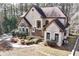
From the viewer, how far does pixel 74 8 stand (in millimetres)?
1416

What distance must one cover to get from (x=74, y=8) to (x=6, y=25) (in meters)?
0.50

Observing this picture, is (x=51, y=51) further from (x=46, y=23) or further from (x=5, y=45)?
(x=5, y=45)

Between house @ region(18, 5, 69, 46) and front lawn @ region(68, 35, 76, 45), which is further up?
house @ region(18, 5, 69, 46)

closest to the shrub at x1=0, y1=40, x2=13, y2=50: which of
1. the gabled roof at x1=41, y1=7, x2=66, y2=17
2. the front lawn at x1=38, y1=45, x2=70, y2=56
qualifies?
the front lawn at x1=38, y1=45, x2=70, y2=56

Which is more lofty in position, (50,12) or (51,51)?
(50,12)

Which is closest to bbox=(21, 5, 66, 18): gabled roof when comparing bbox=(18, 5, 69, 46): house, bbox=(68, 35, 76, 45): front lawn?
bbox=(18, 5, 69, 46): house

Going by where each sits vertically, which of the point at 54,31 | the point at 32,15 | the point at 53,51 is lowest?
the point at 53,51

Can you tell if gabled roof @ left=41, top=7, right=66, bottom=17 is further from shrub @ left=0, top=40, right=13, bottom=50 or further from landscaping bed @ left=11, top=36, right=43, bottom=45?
shrub @ left=0, top=40, right=13, bottom=50

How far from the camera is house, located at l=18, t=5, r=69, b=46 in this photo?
1.42 m

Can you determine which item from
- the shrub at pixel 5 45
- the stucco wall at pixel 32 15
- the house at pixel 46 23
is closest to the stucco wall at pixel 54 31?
the house at pixel 46 23

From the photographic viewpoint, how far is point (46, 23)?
1430 mm

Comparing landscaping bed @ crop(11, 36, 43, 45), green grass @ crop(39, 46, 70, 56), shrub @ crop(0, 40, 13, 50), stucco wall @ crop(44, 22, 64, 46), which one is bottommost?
green grass @ crop(39, 46, 70, 56)

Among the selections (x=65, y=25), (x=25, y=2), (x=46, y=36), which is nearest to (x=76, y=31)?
(x=65, y=25)

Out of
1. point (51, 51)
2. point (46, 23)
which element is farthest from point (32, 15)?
point (51, 51)
